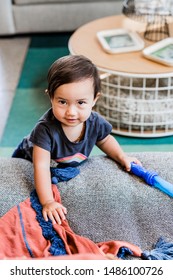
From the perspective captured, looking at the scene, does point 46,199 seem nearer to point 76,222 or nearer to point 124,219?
point 76,222

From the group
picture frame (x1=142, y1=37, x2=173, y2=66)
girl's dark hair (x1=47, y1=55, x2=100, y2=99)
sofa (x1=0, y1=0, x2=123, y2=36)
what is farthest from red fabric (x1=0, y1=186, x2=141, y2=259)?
sofa (x1=0, y1=0, x2=123, y2=36)

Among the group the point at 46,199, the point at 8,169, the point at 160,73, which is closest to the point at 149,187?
the point at 46,199

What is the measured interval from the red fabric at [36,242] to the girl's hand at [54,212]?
19 mm

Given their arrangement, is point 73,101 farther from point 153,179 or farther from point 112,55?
point 112,55

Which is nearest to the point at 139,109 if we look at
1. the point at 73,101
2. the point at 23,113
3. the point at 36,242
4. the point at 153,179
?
the point at 23,113

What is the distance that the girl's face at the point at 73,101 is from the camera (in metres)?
1.16

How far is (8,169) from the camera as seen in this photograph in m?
1.34

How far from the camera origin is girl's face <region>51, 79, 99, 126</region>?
1.16 metres

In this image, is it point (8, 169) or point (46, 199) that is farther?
point (8, 169)

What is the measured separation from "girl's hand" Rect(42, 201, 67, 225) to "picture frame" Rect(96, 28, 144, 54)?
0.98 metres

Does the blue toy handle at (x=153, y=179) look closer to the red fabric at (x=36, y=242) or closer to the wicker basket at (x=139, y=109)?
the red fabric at (x=36, y=242)

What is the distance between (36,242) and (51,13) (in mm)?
2096

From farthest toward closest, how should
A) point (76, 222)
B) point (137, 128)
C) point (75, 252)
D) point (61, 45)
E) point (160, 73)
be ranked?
point (61, 45) < point (137, 128) < point (160, 73) < point (76, 222) < point (75, 252)

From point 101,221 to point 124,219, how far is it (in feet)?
0.21
